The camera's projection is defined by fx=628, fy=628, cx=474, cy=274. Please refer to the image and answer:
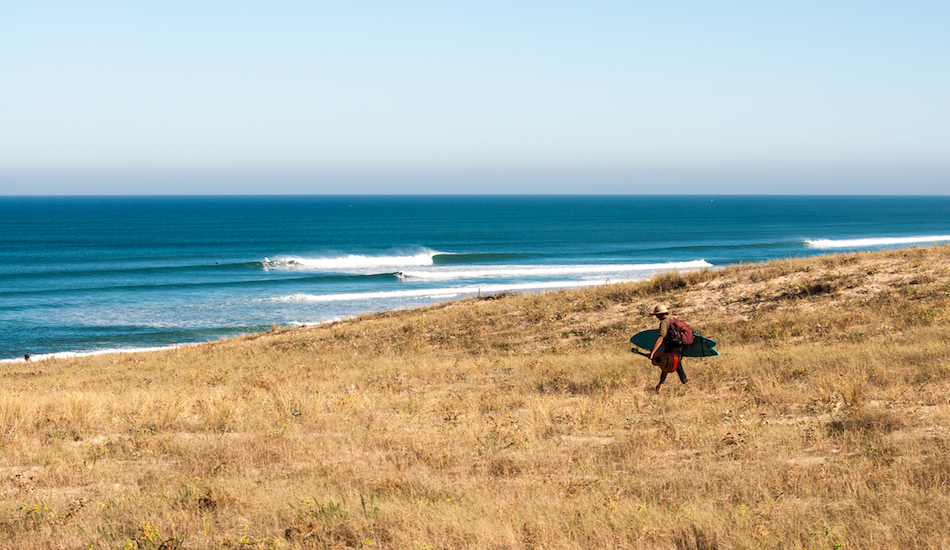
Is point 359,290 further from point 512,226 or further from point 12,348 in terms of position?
point 512,226

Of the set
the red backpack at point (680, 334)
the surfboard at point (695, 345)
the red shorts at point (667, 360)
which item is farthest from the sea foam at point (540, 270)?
the red backpack at point (680, 334)

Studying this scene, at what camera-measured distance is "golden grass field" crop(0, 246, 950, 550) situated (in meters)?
5.21

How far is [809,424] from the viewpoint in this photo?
25.6 ft

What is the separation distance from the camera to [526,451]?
24.3 ft

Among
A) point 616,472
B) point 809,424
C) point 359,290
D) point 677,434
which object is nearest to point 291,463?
point 616,472

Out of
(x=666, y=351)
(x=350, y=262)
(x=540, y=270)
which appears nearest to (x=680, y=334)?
(x=666, y=351)

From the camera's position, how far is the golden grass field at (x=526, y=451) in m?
5.21

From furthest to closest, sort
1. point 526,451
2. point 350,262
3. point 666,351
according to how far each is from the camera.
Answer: point 350,262 < point 666,351 < point 526,451

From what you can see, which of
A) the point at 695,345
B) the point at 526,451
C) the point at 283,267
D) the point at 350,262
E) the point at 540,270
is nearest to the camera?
the point at 526,451

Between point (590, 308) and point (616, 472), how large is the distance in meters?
14.2

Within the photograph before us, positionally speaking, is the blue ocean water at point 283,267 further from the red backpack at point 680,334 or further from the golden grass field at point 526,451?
the red backpack at point 680,334

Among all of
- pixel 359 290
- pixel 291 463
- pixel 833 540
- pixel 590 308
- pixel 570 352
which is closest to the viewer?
pixel 833 540

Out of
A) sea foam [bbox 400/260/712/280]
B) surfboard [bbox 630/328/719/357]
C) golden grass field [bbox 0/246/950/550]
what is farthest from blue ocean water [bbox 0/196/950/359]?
surfboard [bbox 630/328/719/357]

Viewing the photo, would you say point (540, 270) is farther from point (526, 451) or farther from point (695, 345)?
point (526, 451)
